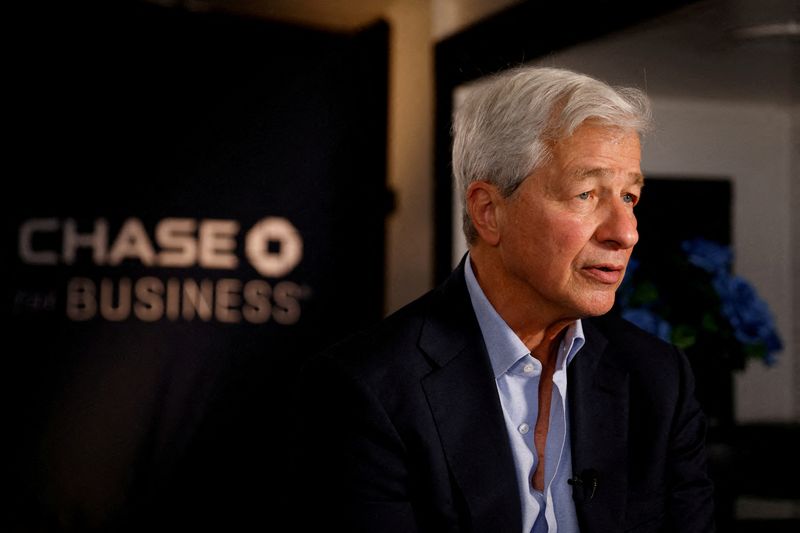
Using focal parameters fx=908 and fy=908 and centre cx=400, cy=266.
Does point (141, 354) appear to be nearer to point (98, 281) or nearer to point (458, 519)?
point (98, 281)

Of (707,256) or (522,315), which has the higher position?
(707,256)

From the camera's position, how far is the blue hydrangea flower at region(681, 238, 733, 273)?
262 centimetres

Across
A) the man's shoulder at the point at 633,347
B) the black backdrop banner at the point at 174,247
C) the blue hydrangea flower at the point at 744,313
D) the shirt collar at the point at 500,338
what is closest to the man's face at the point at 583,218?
the shirt collar at the point at 500,338

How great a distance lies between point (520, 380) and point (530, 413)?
0.06 metres

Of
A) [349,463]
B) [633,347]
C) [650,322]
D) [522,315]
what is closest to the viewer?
[349,463]

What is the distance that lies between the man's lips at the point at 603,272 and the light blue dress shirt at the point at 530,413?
171mm

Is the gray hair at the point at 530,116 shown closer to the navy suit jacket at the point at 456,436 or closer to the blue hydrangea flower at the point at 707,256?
the navy suit jacket at the point at 456,436

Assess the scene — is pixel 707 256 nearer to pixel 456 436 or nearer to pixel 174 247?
pixel 456 436

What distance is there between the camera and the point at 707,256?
2.62m

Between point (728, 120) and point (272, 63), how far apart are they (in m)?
3.58

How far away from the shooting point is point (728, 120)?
6.30m

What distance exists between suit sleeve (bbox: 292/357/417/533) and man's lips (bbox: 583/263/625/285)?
16.6 inches

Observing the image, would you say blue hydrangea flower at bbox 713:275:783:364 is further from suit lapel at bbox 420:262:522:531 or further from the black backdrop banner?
the black backdrop banner

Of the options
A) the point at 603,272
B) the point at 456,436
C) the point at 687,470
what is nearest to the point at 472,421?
the point at 456,436
